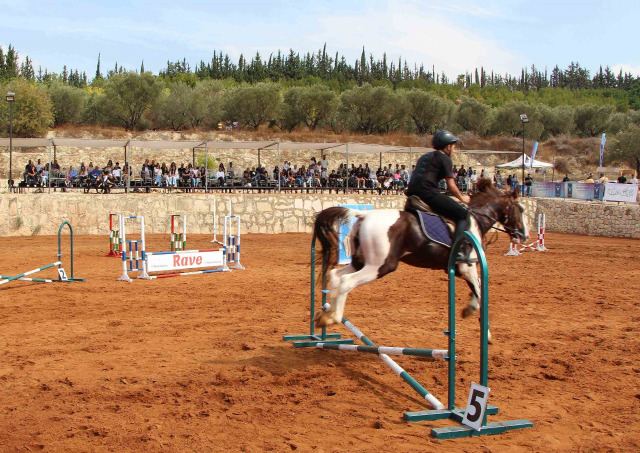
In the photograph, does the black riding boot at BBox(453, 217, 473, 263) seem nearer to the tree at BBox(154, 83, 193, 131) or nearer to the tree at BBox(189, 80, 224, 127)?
the tree at BBox(154, 83, 193, 131)

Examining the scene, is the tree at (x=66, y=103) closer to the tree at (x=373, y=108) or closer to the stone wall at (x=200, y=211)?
the tree at (x=373, y=108)

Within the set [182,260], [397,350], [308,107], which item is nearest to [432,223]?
[397,350]

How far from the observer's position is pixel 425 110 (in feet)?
204

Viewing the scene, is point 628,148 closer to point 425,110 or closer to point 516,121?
point 516,121

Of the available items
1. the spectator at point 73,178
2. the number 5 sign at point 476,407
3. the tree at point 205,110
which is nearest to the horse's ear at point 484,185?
the number 5 sign at point 476,407

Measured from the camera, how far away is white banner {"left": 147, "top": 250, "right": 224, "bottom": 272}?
12.3 meters

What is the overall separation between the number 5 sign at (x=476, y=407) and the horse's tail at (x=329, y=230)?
101 inches

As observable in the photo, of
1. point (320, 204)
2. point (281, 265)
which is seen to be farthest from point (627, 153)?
point (281, 265)

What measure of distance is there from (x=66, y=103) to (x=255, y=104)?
18.3 meters

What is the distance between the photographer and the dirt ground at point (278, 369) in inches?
166

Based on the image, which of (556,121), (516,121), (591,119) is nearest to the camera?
(516,121)

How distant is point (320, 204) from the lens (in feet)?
86.8

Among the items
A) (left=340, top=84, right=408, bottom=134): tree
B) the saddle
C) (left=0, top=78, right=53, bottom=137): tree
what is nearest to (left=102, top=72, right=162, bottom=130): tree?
(left=0, top=78, right=53, bottom=137): tree

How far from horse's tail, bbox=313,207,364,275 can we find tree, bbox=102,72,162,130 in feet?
169
